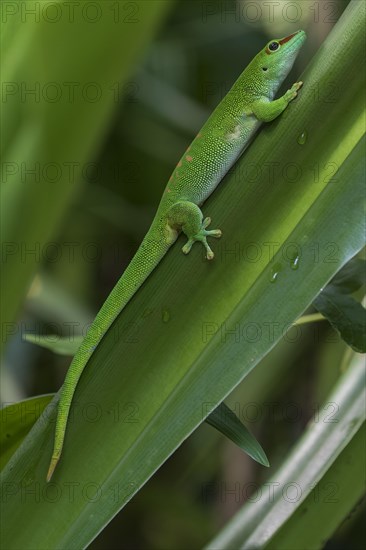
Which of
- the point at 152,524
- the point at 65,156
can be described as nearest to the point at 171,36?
the point at 65,156

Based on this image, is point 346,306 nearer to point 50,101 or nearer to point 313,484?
point 313,484

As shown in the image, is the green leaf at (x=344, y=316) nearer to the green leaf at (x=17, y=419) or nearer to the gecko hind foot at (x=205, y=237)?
the gecko hind foot at (x=205, y=237)

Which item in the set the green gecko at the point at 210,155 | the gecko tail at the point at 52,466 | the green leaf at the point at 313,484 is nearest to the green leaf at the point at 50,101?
the green gecko at the point at 210,155

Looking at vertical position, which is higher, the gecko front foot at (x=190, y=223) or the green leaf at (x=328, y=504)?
the gecko front foot at (x=190, y=223)

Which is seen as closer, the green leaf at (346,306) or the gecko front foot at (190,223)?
the gecko front foot at (190,223)

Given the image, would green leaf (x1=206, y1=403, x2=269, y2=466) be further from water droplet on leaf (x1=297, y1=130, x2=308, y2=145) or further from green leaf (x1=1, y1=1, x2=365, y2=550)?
water droplet on leaf (x1=297, y1=130, x2=308, y2=145)

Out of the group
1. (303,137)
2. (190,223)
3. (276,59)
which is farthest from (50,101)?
(276,59)
